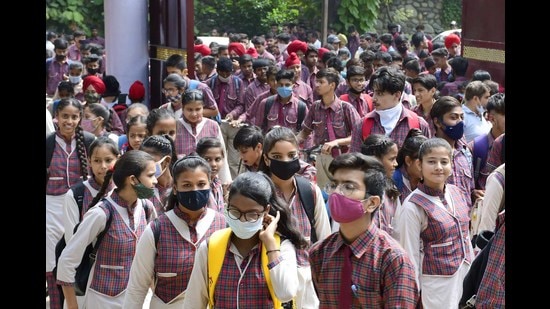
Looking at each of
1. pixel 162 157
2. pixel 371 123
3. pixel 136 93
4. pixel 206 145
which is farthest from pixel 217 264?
pixel 136 93

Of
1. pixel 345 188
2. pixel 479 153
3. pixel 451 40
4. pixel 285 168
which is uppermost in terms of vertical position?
pixel 451 40

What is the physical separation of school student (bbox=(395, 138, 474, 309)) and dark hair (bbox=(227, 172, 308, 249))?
117 centimetres

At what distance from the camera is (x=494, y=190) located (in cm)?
592

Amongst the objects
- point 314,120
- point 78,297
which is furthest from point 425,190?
point 314,120

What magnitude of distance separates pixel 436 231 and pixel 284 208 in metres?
1.39

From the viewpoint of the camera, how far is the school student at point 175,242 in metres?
4.92

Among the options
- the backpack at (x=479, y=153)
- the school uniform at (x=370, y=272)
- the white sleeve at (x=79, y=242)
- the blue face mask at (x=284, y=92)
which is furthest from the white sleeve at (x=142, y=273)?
the blue face mask at (x=284, y=92)

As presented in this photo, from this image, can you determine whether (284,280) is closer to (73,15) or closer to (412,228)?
(412,228)

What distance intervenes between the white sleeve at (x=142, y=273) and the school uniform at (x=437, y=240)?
1.48 metres

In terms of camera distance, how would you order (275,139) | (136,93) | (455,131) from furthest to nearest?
(136,93), (455,131), (275,139)

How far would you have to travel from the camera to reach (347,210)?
13.8 feet

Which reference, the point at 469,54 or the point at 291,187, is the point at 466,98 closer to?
the point at 291,187
